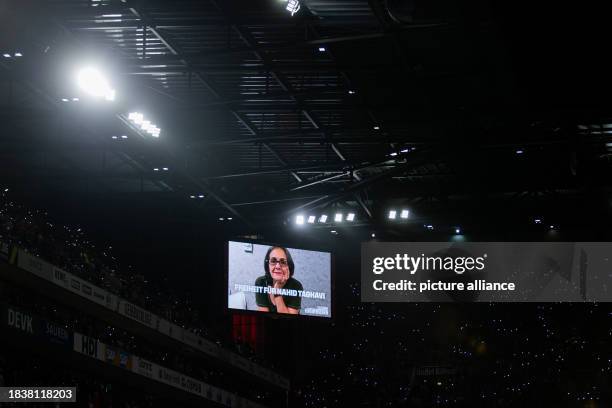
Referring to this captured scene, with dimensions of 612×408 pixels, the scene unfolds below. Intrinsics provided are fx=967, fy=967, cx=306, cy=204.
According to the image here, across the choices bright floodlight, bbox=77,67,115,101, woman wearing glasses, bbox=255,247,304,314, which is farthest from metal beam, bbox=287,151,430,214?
bright floodlight, bbox=77,67,115,101

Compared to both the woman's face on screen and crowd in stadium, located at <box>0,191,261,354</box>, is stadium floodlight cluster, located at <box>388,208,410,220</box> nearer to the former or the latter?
the woman's face on screen

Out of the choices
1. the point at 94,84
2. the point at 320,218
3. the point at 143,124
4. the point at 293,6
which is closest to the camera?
the point at 293,6

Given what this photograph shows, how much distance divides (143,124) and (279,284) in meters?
10.7

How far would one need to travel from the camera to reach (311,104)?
21.4m

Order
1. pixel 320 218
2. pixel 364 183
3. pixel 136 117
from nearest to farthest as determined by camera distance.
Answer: pixel 136 117
pixel 364 183
pixel 320 218

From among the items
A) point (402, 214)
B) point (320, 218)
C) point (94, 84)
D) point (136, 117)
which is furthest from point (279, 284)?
point (94, 84)

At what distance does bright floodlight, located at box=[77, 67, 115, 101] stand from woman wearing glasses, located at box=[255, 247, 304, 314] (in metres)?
12.4

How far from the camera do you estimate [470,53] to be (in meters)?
17.8

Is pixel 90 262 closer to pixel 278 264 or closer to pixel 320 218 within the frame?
pixel 278 264

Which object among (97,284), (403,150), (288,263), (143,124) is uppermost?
(403,150)

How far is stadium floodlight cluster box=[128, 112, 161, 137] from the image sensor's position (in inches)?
838

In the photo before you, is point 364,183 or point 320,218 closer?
point 364,183

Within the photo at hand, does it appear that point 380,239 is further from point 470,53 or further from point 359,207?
point 470,53

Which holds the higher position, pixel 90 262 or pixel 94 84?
pixel 94 84
